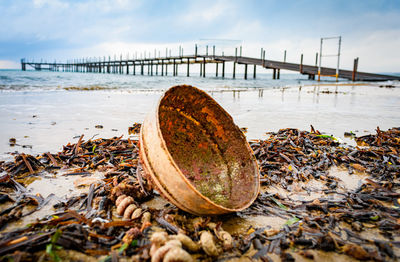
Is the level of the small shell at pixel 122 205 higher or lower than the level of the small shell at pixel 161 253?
lower

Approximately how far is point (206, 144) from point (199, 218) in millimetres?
1065

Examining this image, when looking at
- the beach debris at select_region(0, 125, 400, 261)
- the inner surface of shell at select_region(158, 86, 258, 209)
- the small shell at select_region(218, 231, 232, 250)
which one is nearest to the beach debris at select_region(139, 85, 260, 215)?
the inner surface of shell at select_region(158, 86, 258, 209)

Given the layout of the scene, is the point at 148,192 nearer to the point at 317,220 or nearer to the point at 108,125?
the point at 317,220

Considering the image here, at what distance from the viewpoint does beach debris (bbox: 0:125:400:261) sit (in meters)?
1.63

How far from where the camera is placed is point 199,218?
2.08 m

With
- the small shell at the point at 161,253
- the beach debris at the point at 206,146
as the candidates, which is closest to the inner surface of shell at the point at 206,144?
the beach debris at the point at 206,146

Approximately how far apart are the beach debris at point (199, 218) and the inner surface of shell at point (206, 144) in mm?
349

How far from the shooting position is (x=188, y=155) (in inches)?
114

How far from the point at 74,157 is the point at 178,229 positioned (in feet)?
7.38

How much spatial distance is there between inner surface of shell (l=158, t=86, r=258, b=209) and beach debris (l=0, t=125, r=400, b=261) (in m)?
0.35

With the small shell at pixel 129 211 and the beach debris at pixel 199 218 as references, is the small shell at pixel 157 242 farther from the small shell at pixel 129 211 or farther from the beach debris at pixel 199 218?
the small shell at pixel 129 211

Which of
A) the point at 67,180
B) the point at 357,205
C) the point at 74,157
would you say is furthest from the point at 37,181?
the point at 357,205

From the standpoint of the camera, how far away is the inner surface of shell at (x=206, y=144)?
2.57 m

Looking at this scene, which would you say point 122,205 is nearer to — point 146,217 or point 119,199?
point 119,199
